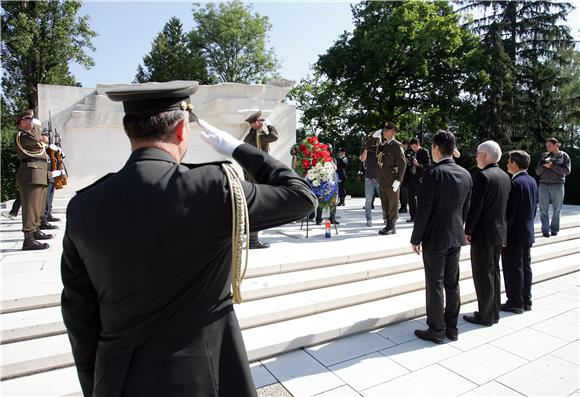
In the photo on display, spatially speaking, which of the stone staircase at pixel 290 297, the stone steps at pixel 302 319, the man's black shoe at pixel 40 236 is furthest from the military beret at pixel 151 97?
the man's black shoe at pixel 40 236

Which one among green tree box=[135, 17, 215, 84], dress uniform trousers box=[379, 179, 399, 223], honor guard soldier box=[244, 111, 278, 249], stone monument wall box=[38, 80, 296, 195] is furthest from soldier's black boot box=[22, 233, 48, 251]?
green tree box=[135, 17, 215, 84]

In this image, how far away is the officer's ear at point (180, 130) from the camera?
1387mm

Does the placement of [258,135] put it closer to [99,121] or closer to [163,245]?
[163,245]

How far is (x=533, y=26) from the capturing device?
81.6 ft

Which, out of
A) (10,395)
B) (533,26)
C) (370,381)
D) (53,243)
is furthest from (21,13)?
(533,26)

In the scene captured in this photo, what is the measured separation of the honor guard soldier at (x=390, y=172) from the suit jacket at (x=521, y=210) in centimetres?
306

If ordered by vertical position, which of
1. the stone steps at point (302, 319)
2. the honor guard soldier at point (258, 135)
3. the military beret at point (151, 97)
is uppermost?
the honor guard soldier at point (258, 135)

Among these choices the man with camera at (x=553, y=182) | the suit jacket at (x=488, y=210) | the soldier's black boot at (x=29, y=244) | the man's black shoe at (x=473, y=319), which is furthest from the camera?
the man with camera at (x=553, y=182)

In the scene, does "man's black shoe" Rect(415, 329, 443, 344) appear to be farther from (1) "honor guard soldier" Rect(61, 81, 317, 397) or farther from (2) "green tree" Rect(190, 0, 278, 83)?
(2) "green tree" Rect(190, 0, 278, 83)

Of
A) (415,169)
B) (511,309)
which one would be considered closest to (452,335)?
(511,309)

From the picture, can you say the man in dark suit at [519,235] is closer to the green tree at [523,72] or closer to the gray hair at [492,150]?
the gray hair at [492,150]

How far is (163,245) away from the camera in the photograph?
127cm

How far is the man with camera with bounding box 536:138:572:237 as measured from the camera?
28.2ft

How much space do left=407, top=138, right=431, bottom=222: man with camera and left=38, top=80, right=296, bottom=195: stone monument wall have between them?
5582mm
